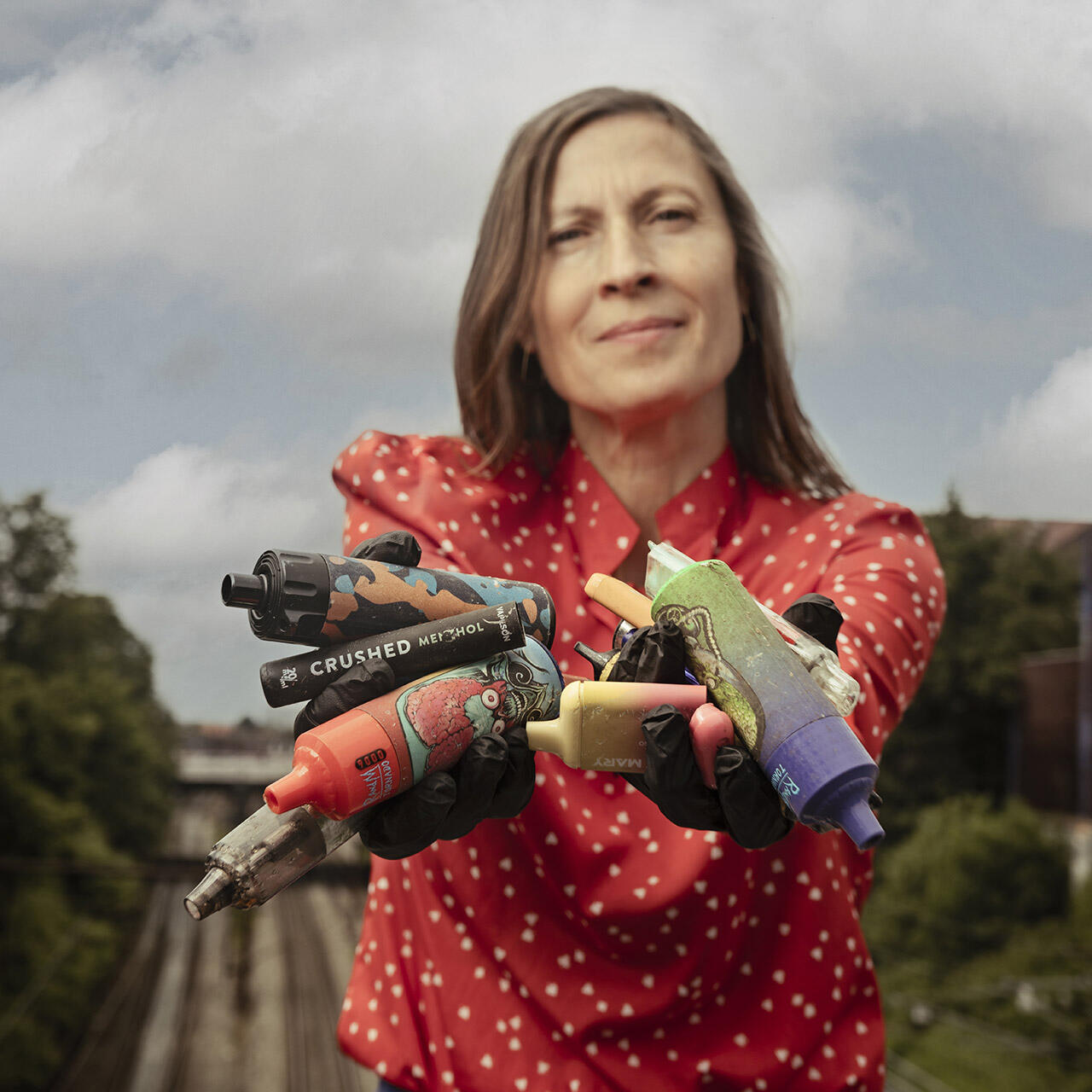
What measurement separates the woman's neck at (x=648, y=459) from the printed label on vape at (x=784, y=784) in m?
0.74

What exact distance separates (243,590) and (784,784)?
546 mm

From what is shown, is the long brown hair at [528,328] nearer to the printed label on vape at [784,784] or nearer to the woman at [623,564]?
the woman at [623,564]

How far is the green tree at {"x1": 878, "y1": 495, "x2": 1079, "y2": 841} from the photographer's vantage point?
1433cm

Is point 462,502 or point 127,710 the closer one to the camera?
point 462,502

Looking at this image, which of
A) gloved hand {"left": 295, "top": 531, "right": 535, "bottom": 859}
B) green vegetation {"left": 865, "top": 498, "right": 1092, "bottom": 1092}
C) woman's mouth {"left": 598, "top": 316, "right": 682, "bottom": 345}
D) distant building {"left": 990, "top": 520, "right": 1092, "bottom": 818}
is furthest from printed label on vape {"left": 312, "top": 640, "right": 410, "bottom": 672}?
distant building {"left": 990, "top": 520, "right": 1092, "bottom": 818}

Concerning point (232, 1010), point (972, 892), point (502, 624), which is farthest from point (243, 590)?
point (972, 892)

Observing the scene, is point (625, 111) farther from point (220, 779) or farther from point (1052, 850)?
point (1052, 850)

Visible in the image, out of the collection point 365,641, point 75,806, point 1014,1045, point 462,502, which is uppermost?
point 462,502

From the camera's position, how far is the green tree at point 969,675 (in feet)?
47.0

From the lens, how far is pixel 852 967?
1.59m

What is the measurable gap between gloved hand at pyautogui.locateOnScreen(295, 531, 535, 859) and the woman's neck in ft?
2.14

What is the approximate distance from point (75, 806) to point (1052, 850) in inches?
428

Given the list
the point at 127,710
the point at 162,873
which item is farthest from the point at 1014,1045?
the point at 127,710

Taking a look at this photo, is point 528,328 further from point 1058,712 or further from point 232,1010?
point 1058,712
